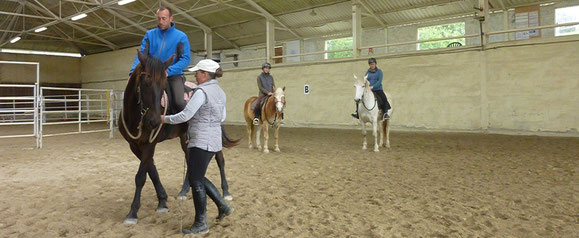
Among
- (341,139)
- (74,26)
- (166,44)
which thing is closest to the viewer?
(166,44)

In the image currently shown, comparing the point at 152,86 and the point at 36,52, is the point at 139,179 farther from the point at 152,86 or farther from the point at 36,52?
the point at 36,52

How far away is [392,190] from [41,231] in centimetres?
380

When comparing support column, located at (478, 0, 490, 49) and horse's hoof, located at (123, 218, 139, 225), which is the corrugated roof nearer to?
support column, located at (478, 0, 490, 49)

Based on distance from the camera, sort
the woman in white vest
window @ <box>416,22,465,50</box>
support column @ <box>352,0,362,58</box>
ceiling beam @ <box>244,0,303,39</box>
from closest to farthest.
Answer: the woman in white vest
support column @ <box>352,0,362,58</box>
ceiling beam @ <box>244,0,303,39</box>
window @ <box>416,22,465,50</box>

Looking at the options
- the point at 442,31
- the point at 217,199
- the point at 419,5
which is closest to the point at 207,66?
the point at 217,199

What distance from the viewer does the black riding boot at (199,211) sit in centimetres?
283

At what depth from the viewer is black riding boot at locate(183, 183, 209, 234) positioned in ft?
9.28

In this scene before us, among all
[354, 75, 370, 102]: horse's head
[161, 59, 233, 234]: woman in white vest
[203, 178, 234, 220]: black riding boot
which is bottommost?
[203, 178, 234, 220]: black riding boot

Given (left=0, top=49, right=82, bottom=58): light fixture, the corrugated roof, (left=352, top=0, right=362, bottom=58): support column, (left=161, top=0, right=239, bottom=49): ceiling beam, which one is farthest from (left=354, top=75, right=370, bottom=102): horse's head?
(left=0, top=49, right=82, bottom=58): light fixture

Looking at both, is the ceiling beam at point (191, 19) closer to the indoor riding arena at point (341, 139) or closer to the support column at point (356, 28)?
the indoor riding arena at point (341, 139)

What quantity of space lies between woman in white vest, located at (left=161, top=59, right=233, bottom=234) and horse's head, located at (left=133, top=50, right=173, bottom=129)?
99 mm

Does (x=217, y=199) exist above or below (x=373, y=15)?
below

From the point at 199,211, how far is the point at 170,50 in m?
1.69

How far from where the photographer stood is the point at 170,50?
11.4ft
